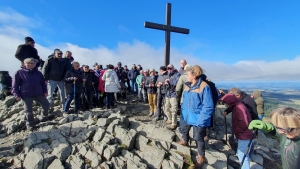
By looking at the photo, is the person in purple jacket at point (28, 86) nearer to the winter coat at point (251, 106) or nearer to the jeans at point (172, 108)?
the jeans at point (172, 108)

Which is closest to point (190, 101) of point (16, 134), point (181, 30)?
point (16, 134)

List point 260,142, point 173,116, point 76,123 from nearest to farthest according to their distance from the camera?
1. point 76,123
2. point 173,116
3. point 260,142

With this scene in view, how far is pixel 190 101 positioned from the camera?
4.45 meters

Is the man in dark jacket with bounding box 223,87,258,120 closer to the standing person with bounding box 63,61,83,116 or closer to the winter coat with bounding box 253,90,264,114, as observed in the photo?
the winter coat with bounding box 253,90,264,114

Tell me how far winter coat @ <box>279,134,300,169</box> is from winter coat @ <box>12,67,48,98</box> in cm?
719

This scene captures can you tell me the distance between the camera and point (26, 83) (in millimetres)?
5703

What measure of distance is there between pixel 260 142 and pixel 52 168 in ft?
31.1

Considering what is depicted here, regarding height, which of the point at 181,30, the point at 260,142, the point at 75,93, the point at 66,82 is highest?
the point at 181,30

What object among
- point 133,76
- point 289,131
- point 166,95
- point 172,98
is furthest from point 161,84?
point 133,76

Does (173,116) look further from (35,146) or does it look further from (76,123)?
(35,146)

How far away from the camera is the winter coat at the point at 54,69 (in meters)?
6.96

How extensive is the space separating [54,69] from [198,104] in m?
6.35

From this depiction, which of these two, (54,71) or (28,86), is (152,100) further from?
(28,86)

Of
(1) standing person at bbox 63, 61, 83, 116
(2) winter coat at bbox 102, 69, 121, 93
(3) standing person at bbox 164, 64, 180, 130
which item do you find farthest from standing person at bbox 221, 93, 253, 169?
(1) standing person at bbox 63, 61, 83, 116
